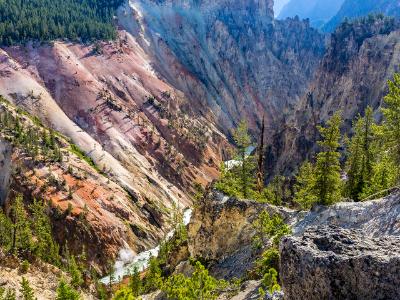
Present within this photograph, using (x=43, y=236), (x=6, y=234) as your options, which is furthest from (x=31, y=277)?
(x=43, y=236)

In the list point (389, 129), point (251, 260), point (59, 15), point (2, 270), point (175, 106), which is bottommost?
point (251, 260)

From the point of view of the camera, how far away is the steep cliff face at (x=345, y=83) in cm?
14225

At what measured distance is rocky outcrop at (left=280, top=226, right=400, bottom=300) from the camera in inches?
508

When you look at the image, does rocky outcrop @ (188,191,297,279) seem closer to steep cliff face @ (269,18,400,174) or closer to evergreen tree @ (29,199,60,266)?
evergreen tree @ (29,199,60,266)

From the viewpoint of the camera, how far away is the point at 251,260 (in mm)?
40781

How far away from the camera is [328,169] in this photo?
4312 cm

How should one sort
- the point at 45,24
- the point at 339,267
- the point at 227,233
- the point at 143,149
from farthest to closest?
1. the point at 45,24
2. the point at 143,149
3. the point at 227,233
4. the point at 339,267

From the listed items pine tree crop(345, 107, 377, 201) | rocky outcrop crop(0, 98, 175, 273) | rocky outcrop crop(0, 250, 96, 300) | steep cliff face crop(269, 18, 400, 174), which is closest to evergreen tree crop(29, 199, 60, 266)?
rocky outcrop crop(0, 98, 175, 273)

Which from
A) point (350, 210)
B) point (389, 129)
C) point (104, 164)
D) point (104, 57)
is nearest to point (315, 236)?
point (350, 210)

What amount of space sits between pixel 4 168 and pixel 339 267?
100 meters

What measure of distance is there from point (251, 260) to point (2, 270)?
33933 millimetres

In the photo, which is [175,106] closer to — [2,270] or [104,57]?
[104,57]

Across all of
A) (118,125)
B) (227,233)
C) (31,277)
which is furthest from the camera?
(118,125)

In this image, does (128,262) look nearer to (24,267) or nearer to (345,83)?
(24,267)
